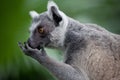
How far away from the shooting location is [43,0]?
9531 mm

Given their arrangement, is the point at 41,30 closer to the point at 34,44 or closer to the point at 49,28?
the point at 49,28

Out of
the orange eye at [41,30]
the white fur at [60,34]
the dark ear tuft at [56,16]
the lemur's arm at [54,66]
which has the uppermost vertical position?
the dark ear tuft at [56,16]

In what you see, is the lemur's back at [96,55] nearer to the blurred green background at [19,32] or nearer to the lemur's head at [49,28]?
the lemur's head at [49,28]

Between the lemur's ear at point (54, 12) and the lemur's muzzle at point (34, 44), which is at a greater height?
the lemur's ear at point (54, 12)

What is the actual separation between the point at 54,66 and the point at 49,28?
1.93 ft

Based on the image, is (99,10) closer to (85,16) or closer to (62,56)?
(85,16)

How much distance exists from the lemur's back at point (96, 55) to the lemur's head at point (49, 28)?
21cm

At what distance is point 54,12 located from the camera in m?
8.71

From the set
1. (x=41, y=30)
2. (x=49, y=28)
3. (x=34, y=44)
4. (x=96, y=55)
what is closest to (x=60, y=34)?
(x=49, y=28)

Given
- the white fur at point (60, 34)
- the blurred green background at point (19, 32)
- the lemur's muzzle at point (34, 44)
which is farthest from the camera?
the blurred green background at point (19, 32)

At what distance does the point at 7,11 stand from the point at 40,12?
0.50 metres

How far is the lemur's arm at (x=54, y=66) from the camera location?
8.46m

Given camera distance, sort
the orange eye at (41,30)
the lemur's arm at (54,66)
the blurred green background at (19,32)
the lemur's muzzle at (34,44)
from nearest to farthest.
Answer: the lemur's arm at (54,66) → the lemur's muzzle at (34,44) → the orange eye at (41,30) → the blurred green background at (19,32)

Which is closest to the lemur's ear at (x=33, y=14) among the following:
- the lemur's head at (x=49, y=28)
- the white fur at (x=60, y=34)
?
the lemur's head at (x=49, y=28)
